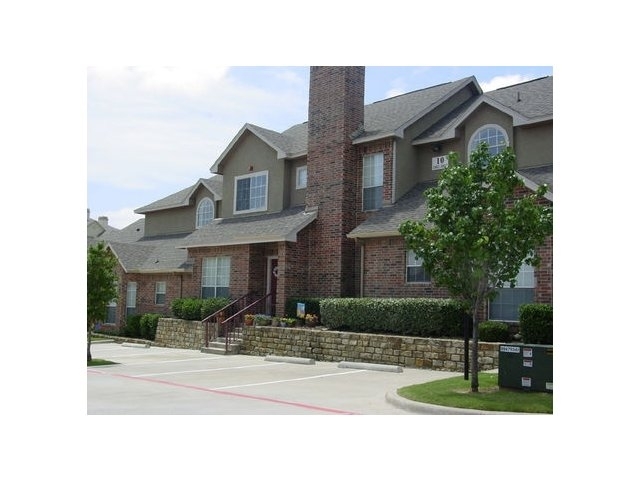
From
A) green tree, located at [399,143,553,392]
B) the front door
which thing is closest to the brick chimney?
the front door

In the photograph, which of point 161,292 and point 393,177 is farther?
point 161,292

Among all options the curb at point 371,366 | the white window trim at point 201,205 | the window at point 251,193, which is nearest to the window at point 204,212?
the white window trim at point 201,205

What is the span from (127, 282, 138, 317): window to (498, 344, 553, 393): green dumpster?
69.6 ft

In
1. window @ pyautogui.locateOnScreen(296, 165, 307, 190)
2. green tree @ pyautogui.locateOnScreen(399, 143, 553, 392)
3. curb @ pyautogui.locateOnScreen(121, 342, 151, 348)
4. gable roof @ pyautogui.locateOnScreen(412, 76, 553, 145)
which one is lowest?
curb @ pyautogui.locateOnScreen(121, 342, 151, 348)

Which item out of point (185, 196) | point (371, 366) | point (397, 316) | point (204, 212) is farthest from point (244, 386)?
point (185, 196)

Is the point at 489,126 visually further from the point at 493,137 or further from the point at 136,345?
the point at 136,345

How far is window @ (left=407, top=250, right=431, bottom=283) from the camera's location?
62.0 feet

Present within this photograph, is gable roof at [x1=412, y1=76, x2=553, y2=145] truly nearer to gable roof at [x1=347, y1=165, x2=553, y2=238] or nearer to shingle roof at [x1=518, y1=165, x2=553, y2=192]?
shingle roof at [x1=518, y1=165, x2=553, y2=192]

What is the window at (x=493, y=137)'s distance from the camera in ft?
63.1

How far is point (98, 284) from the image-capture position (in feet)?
61.0

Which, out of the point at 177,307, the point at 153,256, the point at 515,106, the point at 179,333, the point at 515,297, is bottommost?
the point at 179,333

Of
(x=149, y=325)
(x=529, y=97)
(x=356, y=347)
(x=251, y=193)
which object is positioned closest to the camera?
(x=356, y=347)

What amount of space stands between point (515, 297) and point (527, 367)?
5.56m

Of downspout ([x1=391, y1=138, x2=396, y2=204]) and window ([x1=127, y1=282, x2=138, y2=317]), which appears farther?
window ([x1=127, y1=282, x2=138, y2=317])
